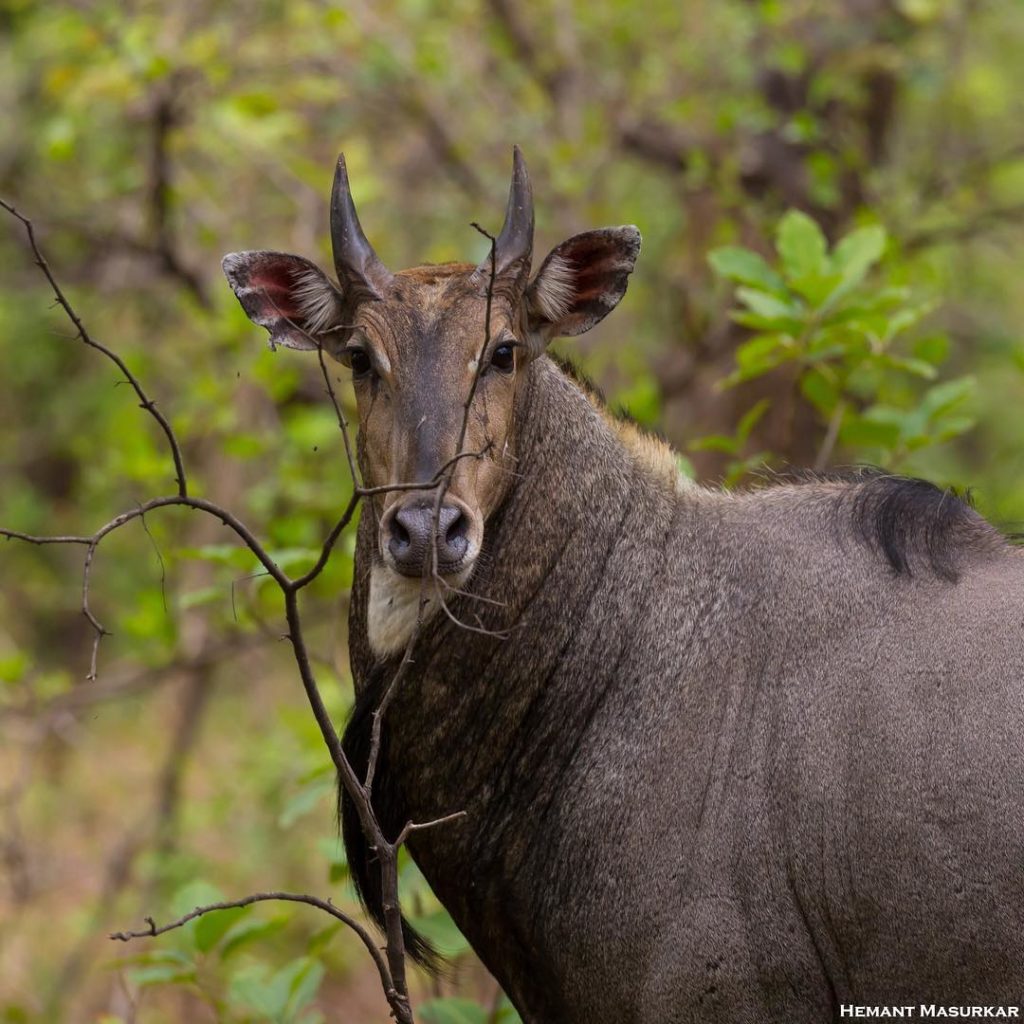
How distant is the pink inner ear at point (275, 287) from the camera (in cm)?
607

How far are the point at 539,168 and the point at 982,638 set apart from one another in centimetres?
785

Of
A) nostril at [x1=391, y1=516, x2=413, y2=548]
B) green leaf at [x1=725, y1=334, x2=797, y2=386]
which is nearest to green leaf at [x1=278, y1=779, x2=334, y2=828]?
nostril at [x1=391, y1=516, x2=413, y2=548]

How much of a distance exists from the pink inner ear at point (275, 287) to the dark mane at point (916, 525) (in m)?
2.44

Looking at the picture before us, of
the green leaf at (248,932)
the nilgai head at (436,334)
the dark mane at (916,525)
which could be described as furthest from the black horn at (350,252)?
the green leaf at (248,932)

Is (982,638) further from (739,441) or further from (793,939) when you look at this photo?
(739,441)

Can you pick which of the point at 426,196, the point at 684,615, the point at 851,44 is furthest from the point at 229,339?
the point at 684,615

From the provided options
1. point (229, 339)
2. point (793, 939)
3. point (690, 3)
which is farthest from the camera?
point (690, 3)

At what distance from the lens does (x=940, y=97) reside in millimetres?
12938

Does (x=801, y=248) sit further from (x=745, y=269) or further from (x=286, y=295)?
(x=286, y=295)

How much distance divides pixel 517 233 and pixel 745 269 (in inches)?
68.3

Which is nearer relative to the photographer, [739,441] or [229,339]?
[739,441]

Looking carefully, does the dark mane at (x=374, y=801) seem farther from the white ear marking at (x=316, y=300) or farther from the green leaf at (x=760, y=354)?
the green leaf at (x=760, y=354)

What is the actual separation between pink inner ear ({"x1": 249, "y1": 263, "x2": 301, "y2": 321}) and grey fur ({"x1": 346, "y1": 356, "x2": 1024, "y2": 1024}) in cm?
104

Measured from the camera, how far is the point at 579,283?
622 centimetres
